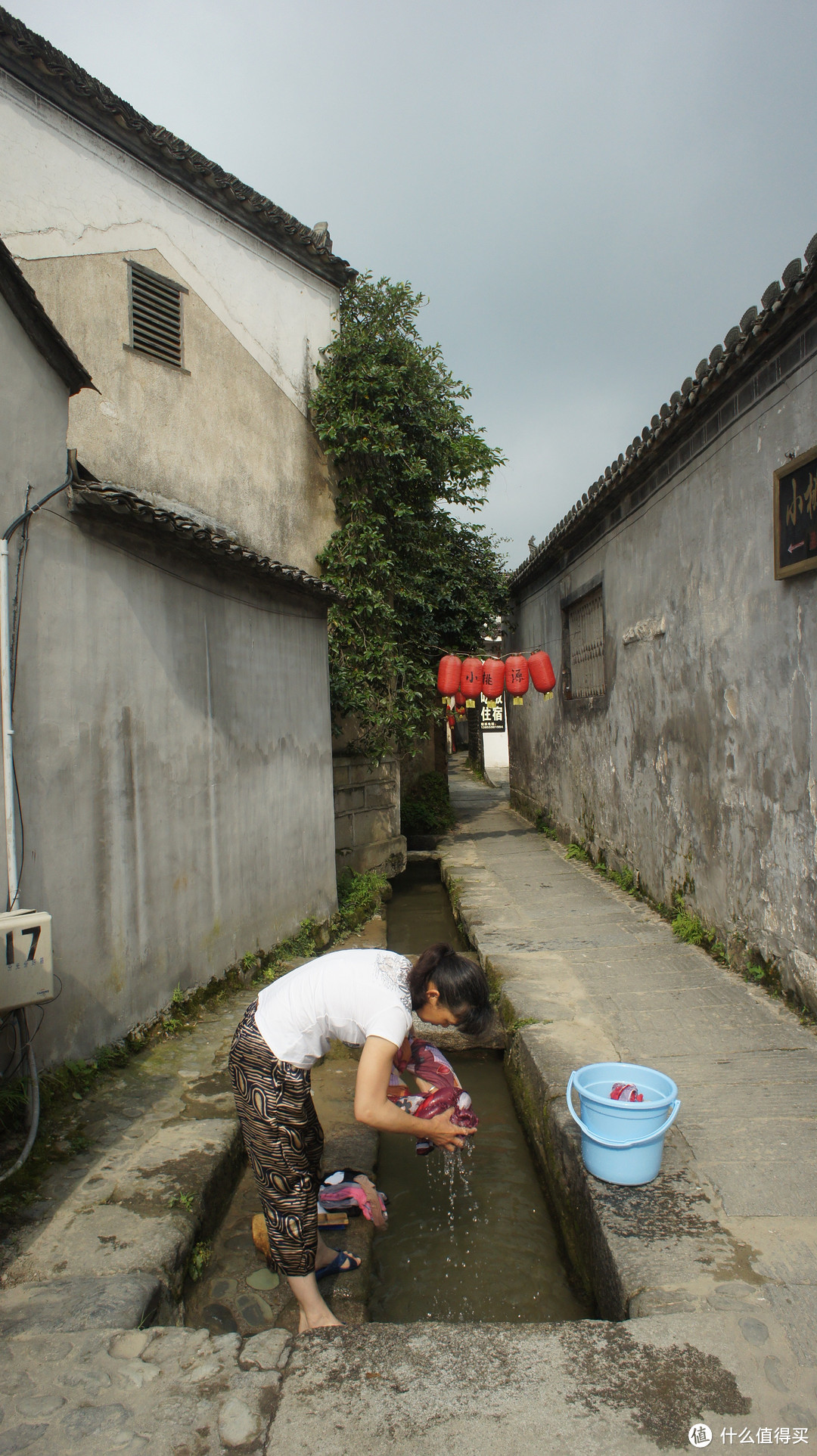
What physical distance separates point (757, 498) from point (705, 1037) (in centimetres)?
364

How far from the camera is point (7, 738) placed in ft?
→ 12.3

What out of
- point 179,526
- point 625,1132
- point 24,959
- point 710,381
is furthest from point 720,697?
point 24,959

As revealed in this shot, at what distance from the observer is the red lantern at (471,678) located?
11.5 meters

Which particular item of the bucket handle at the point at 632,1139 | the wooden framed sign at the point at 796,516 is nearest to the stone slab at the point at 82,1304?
the bucket handle at the point at 632,1139

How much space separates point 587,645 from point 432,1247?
850cm

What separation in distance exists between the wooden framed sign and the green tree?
221 inches

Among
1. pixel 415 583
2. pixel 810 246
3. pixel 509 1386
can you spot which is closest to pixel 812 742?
pixel 810 246

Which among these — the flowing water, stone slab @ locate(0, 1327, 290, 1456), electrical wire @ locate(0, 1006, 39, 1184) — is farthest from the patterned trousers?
electrical wire @ locate(0, 1006, 39, 1184)

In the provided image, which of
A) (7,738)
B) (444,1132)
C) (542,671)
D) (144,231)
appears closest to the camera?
(444,1132)

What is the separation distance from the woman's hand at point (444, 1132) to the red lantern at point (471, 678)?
29.3 feet

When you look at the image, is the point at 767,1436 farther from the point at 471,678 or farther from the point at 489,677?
the point at 489,677

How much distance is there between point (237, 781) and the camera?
6.23 meters

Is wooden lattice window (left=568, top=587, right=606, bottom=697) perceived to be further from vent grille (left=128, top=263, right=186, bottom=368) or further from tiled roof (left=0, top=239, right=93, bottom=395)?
tiled roof (left=0, top=239, right=93, bottom=395)

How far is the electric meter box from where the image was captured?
3.39m
